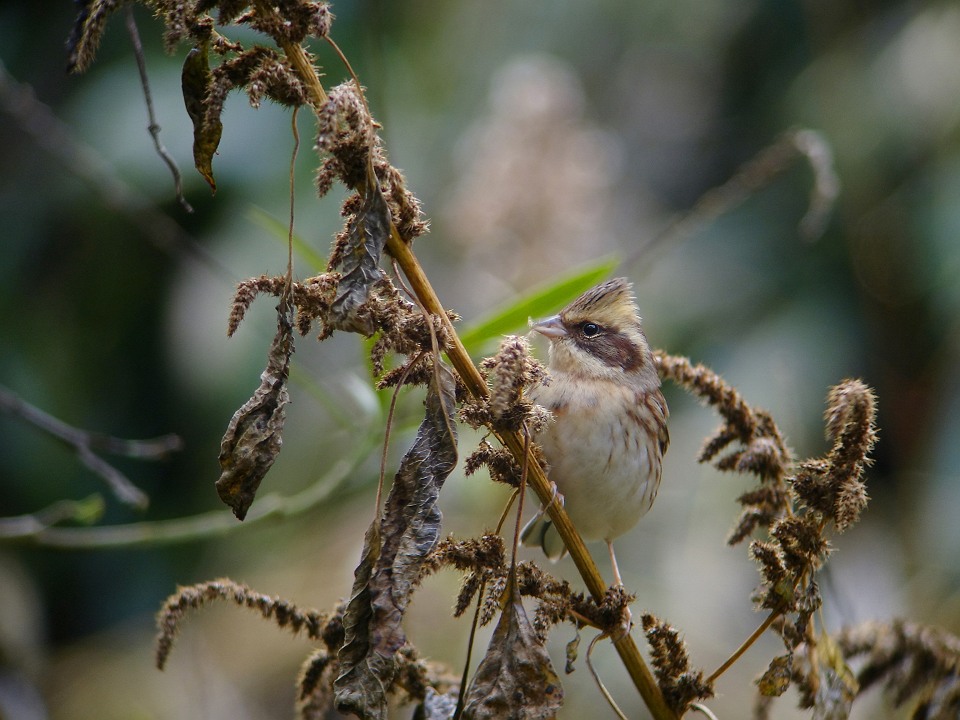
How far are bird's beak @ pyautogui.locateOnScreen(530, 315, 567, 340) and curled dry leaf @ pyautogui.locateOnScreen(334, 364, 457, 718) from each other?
1.57 meters

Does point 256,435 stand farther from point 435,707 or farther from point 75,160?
point 75,160

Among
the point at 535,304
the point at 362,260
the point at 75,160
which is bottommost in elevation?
the point at 362,260

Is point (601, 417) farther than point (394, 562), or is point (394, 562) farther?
point (601, 417)

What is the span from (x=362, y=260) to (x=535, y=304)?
1272 mm

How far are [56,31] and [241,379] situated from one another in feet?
6.78

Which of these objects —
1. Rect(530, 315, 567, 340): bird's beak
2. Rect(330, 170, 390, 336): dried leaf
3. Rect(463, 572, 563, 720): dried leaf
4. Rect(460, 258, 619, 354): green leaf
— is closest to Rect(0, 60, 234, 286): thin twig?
Rect(460, 258, 619, 354): green leaf

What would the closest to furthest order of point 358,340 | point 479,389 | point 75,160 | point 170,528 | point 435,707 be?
1. point 479,389
2. point 435,707
3. point 170,528
4. point 75,160
5. point 358,340

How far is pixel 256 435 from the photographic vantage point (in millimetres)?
1550

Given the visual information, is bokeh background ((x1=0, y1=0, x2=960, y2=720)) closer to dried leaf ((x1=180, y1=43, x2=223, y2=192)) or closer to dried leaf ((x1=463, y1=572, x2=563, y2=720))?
dried leaf ((x1=463, y1=572, x2=563, y2=720))

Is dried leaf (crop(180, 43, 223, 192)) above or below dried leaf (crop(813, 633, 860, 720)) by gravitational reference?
above

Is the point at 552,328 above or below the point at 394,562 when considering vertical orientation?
above

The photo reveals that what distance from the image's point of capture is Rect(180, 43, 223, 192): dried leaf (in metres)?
1.50

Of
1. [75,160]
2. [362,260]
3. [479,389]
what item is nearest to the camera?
[362,260]

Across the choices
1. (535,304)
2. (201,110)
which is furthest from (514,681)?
(535,304)
